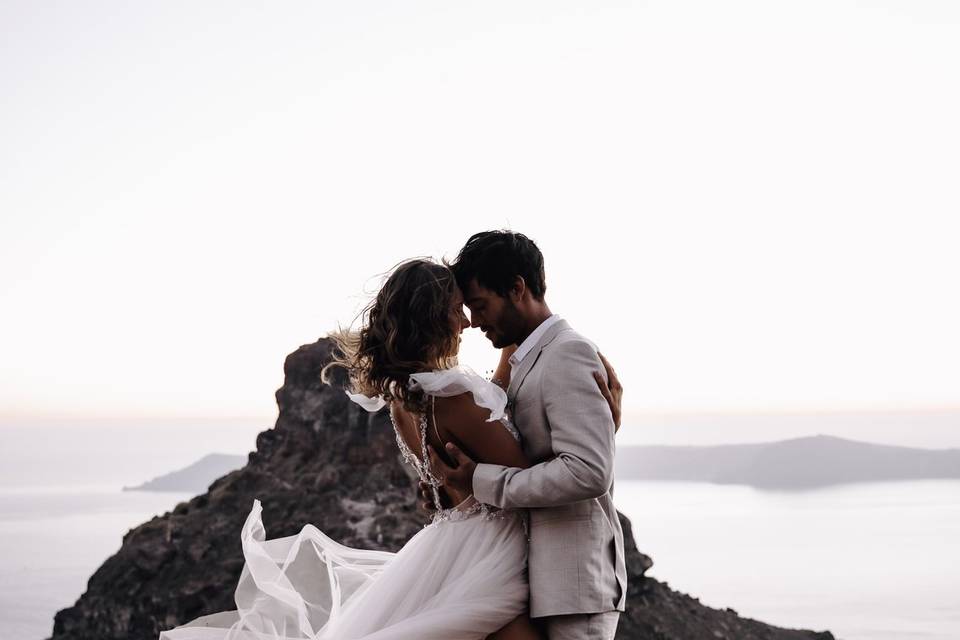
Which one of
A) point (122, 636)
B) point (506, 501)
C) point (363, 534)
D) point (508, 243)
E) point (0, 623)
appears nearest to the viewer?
point (506, 501)

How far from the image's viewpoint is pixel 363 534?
36.1 ft

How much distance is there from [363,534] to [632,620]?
3366 millimetres

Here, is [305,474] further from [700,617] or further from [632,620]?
[700,617]

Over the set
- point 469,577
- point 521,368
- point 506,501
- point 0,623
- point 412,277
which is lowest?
point 0,623

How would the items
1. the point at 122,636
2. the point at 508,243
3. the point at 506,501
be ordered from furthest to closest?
the point at 122,636, the point at 508,243, the point at 506,501

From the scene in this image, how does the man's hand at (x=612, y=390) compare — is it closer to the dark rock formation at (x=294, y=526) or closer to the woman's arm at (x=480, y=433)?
the woman's arm at (x=480, y=433)

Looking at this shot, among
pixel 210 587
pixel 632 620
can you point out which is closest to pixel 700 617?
pixel 632 620

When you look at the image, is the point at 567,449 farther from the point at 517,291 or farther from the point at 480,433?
the point at 517,291

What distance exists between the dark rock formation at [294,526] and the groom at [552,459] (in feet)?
23.2

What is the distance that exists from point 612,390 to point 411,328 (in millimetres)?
896

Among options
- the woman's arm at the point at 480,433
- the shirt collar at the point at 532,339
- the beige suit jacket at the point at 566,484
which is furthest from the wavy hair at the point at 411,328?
the beige suit jacket at the point at 566,484

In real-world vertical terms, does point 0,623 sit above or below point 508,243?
below

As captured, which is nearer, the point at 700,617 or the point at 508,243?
the point at 508,243

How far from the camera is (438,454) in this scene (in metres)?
4.16
